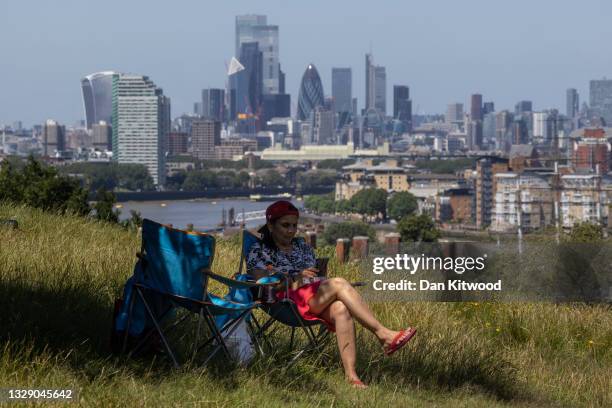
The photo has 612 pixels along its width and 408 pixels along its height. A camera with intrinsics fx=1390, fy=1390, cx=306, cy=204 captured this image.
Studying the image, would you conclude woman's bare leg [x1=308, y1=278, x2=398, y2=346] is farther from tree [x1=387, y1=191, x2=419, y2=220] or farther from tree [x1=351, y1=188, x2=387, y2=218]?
tree [x1=351, y1=188, x2=387, y2=218]

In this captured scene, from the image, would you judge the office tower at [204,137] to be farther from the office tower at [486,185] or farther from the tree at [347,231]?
the tree at [347,231]

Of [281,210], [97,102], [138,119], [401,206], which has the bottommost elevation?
[401,206]

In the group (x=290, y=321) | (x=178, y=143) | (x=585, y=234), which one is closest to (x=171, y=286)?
(x=290, y=321)

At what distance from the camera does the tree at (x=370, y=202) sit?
91.2 metres

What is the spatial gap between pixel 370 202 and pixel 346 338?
8771cm

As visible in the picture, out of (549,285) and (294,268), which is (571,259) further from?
(294,268)

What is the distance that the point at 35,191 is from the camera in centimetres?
1162

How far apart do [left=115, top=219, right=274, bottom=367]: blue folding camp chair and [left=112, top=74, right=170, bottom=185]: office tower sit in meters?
128

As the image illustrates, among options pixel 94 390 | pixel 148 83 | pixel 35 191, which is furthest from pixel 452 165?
pixel 94 390

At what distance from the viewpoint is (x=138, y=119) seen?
141 metres

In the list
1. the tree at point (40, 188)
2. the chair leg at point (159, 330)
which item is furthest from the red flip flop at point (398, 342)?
the tree at point (40, 188)

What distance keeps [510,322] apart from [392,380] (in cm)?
152

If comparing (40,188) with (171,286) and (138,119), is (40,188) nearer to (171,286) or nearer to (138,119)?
(171,286)

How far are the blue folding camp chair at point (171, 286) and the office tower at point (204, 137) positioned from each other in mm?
161614
